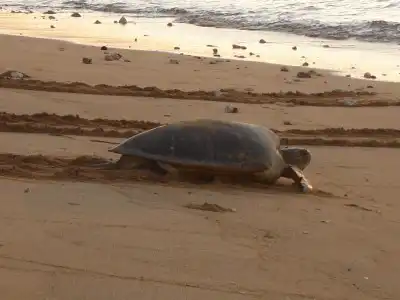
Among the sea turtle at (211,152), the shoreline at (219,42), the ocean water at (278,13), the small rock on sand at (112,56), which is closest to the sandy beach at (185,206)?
the sea turtle at (211,152)

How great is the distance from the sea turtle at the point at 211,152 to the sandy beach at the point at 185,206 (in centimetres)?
12

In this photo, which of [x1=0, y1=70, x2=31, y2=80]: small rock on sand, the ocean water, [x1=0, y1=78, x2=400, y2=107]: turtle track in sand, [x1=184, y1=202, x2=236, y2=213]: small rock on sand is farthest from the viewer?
the ocean water

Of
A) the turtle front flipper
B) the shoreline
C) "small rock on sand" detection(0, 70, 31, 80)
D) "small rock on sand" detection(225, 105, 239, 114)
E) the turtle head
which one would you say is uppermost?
"small rock on sand" detection(0, 70, 31, 80)

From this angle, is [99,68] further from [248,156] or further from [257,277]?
[257,277]

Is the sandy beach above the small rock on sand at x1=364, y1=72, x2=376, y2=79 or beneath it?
above

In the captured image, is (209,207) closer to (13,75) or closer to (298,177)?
(298,177)

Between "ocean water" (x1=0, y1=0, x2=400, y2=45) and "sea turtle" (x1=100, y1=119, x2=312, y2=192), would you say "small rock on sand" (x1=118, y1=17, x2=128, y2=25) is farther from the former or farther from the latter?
"sea turtle" (x1=100, y1=119, x2=312, y2=192)

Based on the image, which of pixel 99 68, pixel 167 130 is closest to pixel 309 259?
pixel 167 130

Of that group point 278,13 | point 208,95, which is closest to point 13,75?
point 208,95

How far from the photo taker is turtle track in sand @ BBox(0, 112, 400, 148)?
629cm

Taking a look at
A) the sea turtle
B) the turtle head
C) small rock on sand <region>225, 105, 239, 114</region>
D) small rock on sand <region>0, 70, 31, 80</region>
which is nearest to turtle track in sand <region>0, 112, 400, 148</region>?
small rock on sand <region>225, 105, 239, 114</region>

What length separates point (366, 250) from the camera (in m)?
3.79

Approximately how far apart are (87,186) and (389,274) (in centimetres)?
215

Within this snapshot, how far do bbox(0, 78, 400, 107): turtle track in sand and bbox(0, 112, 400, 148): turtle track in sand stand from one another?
4.07ft
